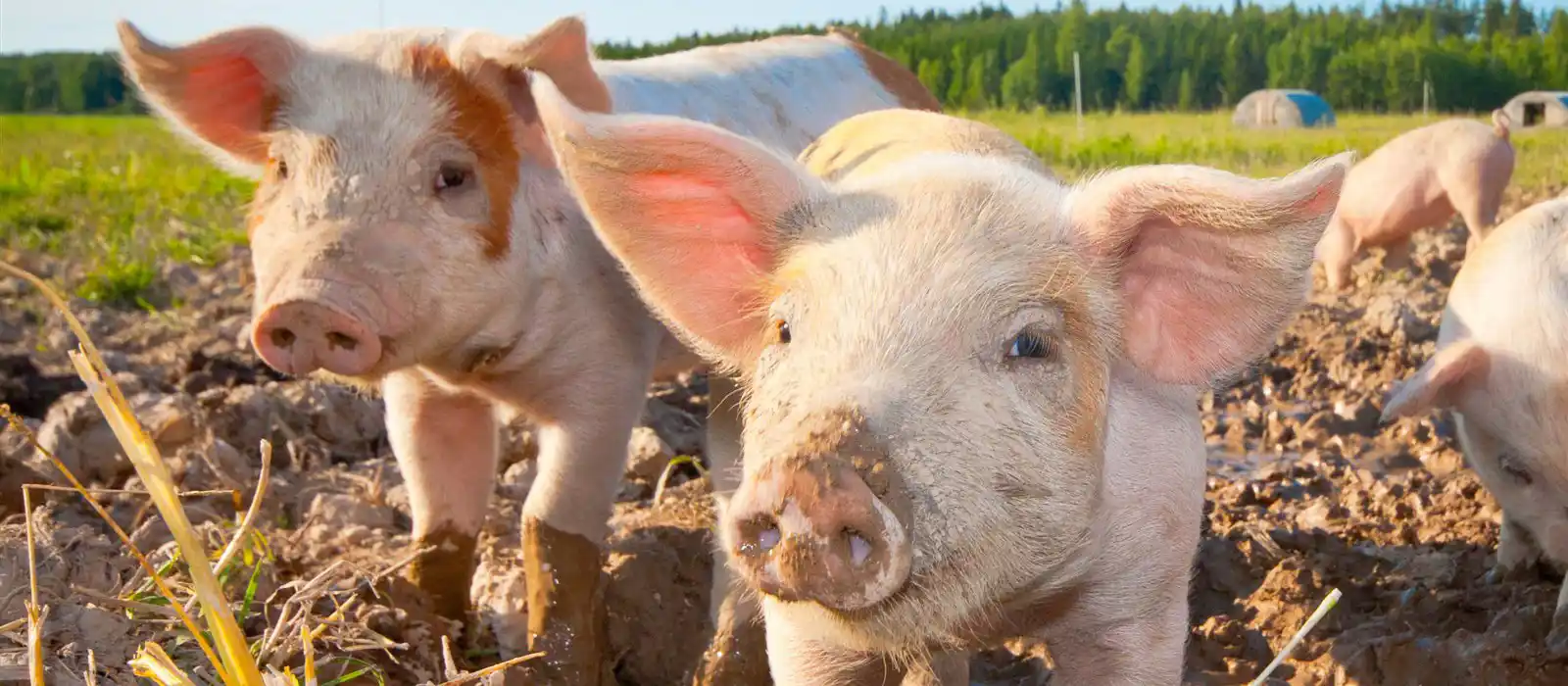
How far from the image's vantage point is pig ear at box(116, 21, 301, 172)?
338cm

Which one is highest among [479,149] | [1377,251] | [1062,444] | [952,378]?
[479,149]

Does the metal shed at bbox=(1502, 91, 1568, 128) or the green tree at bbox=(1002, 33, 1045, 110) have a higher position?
the green tree at bbox=(1002, 33, 1045, 110)

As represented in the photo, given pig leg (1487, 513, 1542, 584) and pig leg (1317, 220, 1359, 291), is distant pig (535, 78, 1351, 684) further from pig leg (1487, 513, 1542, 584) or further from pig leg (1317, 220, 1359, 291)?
pig leg (1317, 220, 1359, 291)

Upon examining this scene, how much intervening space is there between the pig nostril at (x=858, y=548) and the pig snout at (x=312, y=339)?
1702mm

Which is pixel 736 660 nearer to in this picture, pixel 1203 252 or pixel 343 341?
pixel 343 341

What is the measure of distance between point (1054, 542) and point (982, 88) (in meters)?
20.1

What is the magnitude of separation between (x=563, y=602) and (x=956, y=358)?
1783mm

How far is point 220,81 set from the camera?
351cm

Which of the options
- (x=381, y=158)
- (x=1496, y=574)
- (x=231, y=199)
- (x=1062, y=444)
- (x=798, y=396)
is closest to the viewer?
(x=798, y=396)

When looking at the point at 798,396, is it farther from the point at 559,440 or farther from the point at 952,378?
the point at 559,440

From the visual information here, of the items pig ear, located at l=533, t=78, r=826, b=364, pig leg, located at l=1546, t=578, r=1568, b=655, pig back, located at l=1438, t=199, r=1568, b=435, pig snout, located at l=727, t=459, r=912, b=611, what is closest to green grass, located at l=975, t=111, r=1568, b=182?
pig back, located at l=1438, t=199, r=1568, b=435

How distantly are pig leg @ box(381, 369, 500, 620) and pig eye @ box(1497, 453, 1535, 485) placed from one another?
2.80 meters

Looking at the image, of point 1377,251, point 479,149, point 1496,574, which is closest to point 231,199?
point 1377,251

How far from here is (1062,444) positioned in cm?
210
